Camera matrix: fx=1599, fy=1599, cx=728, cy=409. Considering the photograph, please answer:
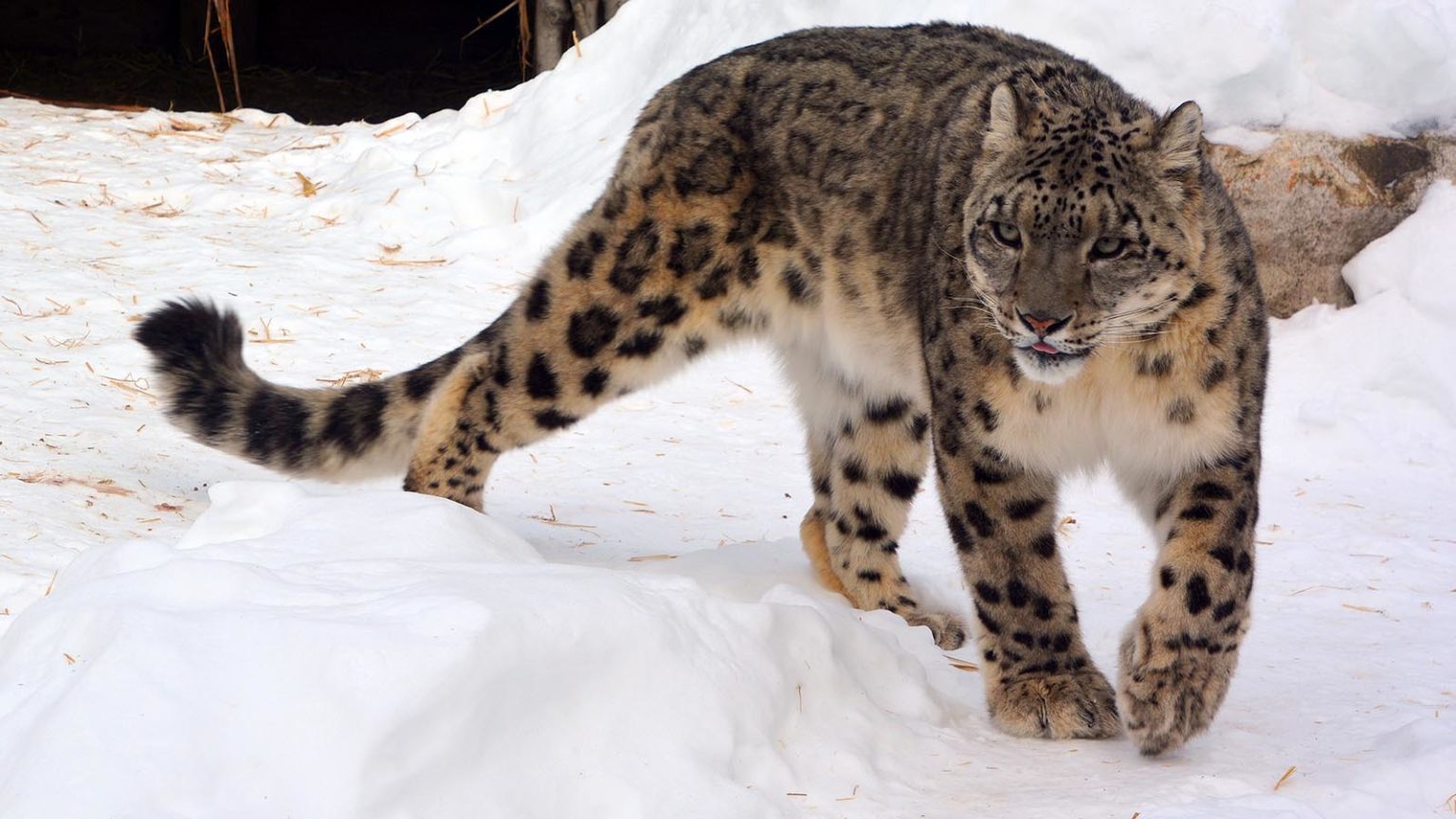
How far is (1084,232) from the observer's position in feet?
12.3

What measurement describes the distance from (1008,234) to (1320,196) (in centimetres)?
440

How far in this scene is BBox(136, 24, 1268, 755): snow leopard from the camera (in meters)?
3.86

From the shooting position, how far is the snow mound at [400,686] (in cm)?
264

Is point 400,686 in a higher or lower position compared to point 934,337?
lower

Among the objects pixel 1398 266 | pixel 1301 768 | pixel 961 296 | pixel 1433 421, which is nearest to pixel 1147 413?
pixel 961 296

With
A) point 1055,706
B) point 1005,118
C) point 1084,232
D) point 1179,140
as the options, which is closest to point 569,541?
point 1055,706

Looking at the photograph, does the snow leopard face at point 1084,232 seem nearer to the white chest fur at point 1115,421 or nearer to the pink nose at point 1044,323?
the pink nose at point 1044,323

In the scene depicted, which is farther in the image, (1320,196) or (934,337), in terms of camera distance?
A: (1320,196)

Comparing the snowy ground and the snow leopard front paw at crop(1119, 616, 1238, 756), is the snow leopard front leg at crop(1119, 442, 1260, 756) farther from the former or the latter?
the snowy ground

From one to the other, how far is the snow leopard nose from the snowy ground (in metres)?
0.88

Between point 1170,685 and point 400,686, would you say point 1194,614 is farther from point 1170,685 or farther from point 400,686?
point 400,686

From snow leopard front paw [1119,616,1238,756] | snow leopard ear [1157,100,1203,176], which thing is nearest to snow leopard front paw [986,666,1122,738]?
snow leopard front paw [1119,616,1238,756]

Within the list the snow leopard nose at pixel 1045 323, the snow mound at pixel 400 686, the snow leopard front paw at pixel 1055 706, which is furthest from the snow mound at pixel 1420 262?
the snow mound at pixel 400 686

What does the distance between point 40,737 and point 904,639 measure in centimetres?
267
